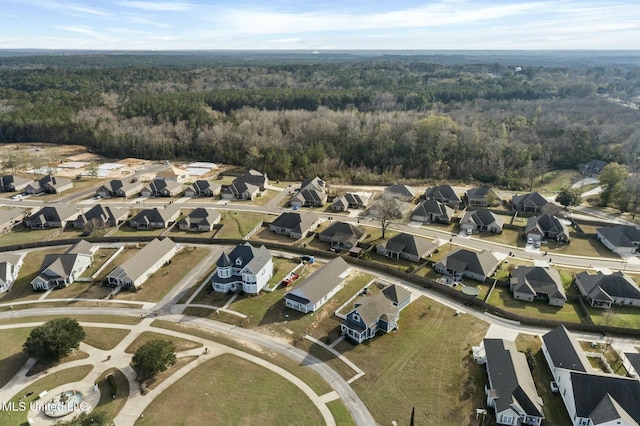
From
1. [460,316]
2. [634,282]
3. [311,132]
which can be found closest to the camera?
[460,316]

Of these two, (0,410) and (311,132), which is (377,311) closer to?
(0,410)

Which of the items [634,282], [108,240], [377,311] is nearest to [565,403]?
[377,311]

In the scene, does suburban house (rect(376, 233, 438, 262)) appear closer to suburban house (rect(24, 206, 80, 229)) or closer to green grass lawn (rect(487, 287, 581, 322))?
green grass lawn (rect(487, 287, 581, 322))

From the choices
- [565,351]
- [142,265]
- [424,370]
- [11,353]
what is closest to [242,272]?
[142,265]

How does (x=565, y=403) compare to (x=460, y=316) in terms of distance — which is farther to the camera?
(x=460, y=316)

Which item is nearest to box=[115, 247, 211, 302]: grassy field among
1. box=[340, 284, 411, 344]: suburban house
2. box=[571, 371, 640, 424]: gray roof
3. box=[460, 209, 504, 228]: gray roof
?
box=[340, 284, 411, 344]: suburban house

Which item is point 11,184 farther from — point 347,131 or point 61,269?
point 347,131
